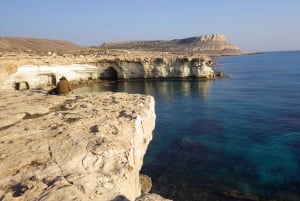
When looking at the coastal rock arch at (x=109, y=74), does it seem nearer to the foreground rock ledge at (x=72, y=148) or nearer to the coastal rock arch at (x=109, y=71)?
the coastal rock arch at (x=109, y=71)

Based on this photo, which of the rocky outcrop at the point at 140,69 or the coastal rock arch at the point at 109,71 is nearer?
the rocky outcrop at the point at 140,69

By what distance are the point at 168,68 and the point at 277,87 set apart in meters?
24.0

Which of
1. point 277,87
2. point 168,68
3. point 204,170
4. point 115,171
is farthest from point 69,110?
point 168,68

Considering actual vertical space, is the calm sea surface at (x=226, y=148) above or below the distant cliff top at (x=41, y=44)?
below

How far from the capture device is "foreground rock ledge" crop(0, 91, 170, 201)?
7.37 m

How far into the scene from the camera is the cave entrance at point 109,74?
6694cm

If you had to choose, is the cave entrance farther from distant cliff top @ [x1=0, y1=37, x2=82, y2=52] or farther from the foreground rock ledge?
the foreground rock ledge

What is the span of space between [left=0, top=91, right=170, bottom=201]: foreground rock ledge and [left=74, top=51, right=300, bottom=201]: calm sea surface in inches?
317

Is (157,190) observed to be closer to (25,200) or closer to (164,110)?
(25,200)

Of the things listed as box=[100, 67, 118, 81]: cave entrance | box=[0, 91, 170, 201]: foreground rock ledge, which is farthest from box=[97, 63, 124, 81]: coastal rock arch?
box=[0, 91, 170, 201]: foreground rock ledge

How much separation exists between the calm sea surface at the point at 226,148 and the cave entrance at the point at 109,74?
2229 centimetres

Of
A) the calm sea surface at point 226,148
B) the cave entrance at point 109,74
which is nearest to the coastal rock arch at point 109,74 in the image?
the cave entrance at point 109,74

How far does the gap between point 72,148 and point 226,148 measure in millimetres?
18790

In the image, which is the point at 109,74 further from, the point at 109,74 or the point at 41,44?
the point at 41,44
